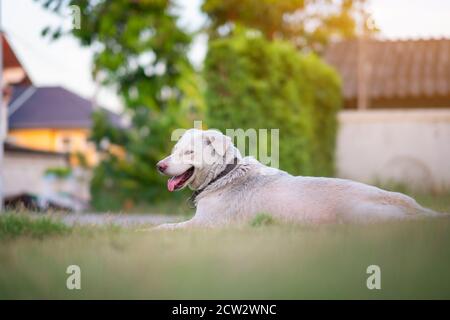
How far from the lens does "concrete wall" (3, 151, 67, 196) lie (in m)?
24.4

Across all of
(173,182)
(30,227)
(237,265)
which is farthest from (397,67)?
(237,265)

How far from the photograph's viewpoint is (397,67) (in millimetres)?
21172

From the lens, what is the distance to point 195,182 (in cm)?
568

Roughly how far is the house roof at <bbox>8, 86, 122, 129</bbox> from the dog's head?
29404 millimetres

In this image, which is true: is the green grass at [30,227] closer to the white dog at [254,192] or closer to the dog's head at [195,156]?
the white dog at [254,192]

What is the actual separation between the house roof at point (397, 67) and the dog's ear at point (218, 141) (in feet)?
50.0

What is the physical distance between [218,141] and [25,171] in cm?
2144

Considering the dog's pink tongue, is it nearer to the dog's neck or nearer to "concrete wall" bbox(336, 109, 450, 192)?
the dog's neck

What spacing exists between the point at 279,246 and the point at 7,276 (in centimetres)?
146

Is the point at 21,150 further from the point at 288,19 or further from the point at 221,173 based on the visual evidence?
the point at 221,173

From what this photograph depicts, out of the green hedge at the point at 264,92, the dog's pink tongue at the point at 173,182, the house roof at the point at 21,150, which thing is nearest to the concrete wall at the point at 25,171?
the house roof at the point at 21,150

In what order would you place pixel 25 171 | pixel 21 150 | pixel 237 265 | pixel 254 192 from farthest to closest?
pixel 25 171
pixel 21 150
pixel 254 192
pixel 237 265

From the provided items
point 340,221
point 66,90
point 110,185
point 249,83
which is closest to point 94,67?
point 110,185

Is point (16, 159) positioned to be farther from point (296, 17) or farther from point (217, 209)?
point (217, 209)
